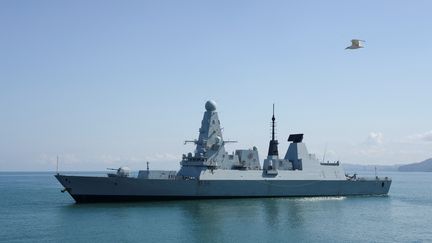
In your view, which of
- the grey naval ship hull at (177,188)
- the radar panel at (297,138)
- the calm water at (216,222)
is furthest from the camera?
the radar panel at (297,138)

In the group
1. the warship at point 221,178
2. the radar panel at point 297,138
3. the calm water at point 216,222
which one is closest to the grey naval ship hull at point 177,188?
the warship at point 221,178

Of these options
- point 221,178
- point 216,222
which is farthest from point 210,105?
point 216,222

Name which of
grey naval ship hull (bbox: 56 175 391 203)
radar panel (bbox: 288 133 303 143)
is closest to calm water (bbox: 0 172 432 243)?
grey naval ship hull (bbox: 56 175 391 203)

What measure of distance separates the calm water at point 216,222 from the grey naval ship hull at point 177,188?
30.6 inches

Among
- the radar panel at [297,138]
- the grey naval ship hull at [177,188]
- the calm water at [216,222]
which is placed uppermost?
the radar panel at [297,138]

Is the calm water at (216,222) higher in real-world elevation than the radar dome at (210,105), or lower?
lower

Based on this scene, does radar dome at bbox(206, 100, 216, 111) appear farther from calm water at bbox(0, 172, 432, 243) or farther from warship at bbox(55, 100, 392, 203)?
calm water at bbox(0, 172, 432, 243)

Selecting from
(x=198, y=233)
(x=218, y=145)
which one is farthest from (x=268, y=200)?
(x=198, y=233)

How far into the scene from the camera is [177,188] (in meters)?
36.4

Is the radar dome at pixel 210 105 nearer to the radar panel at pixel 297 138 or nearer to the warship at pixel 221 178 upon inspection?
the warship at pixel 221 178

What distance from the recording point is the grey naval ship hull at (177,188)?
34562 mm

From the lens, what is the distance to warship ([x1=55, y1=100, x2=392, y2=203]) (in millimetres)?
34875

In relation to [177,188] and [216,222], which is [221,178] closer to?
[177,188]

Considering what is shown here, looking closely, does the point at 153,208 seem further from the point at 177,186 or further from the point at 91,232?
the point at 91,232
